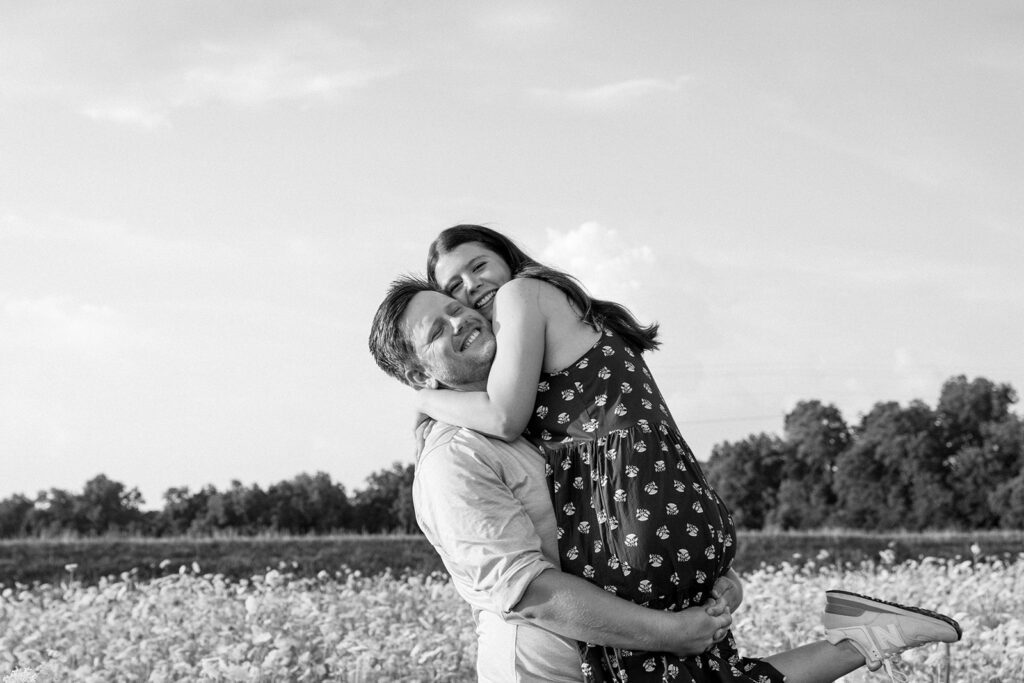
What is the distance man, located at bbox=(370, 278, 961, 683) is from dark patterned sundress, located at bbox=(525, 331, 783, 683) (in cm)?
7

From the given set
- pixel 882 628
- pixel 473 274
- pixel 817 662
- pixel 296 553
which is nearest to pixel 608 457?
pixel 473 274

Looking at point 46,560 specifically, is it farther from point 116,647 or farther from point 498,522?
point 498,522

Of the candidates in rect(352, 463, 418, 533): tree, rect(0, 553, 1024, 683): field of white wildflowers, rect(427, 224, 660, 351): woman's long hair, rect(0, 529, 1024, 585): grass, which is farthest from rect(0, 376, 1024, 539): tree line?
rect(427, 224, 660, 351): woman's long hair

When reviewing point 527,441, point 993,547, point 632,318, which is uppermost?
point 632,318

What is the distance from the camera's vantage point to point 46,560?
1399 centimetres

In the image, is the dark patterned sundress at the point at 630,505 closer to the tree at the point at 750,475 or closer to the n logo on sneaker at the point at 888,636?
the n logo on sneaker at the point at 888,636

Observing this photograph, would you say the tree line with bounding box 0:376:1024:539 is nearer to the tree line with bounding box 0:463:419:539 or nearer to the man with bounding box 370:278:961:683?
the tree line with bounding box 0:463:419:539

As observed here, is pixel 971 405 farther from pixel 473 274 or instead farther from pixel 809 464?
pixel 473 274

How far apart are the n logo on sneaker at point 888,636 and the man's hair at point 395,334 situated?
1896 mm

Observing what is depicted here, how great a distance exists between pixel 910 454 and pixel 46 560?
107 feet

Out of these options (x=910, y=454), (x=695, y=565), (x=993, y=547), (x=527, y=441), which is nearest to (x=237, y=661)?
(x=527, y=441)

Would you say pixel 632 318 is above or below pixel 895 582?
above

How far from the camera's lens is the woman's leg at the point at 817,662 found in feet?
13.0

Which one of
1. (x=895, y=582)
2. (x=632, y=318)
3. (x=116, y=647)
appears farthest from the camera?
(x=895, y=582)
